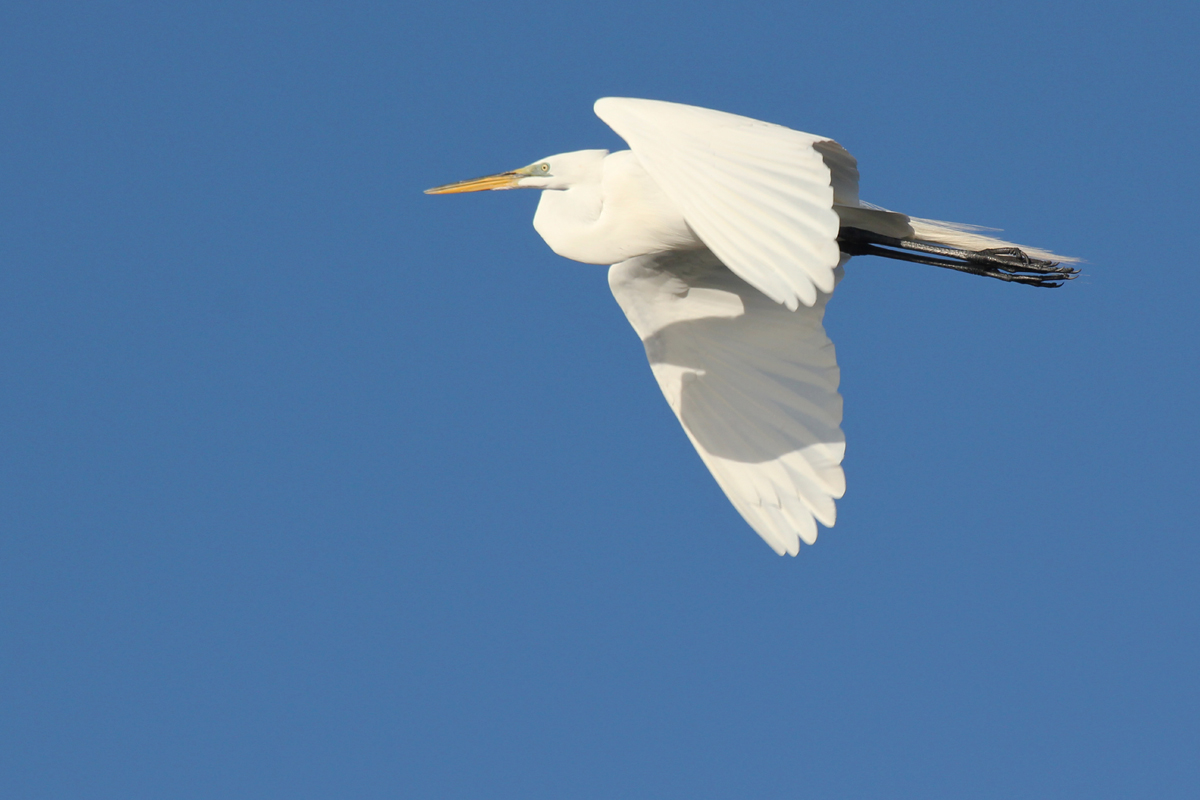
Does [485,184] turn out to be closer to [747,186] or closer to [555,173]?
[555,173]

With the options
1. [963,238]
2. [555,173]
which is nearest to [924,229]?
[963,238]

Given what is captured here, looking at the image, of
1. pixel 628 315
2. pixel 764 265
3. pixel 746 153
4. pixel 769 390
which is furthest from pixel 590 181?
pixel 764 265

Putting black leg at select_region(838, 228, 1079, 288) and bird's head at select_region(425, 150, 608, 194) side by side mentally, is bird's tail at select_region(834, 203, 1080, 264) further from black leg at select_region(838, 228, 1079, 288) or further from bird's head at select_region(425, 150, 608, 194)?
bird's head at select_region(425, 150, 608, 194)

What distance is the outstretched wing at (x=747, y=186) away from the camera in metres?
4.63

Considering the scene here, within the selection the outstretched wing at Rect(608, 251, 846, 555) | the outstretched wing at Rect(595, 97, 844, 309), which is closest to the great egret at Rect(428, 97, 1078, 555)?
the outstretched wing at Rect(608, 251, 846, 555)

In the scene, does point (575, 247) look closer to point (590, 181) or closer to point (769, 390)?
Answer: point (590, 181)

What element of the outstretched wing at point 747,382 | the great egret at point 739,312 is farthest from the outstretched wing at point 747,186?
the outstretched wing at point 747,382

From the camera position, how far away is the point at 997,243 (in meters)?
7.23

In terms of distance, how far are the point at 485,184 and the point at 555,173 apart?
606 mm

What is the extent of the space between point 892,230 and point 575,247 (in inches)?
61.8

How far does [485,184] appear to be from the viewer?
7734 millimetres

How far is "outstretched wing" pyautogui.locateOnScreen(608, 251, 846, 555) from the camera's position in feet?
24.1

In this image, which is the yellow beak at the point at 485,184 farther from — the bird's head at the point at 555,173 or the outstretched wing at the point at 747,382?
the outstretched wing at the point at 747,382

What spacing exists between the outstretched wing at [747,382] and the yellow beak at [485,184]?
27.0 inches
